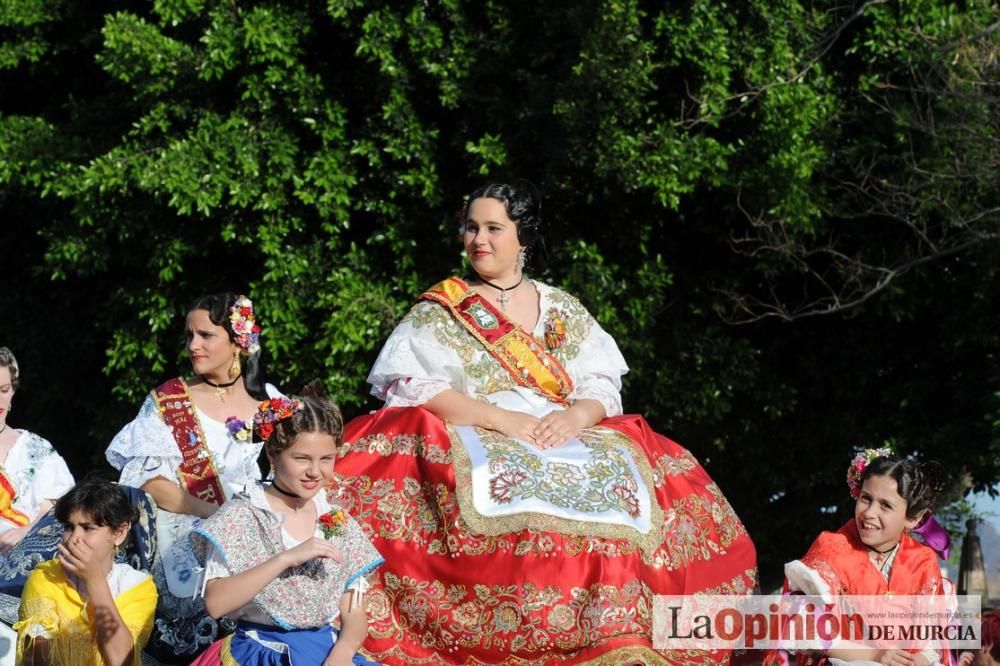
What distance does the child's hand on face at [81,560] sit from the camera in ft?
16.5

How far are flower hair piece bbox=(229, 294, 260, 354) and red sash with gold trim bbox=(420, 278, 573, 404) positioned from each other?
30.6 inches

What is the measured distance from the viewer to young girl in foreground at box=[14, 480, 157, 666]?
5035mm

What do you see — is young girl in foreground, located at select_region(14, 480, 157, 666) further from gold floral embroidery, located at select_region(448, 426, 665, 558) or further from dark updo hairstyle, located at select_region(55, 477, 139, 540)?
gold floral embroidery, located at select_region(448, 426, 665, 558)

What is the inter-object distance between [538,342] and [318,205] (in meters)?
3.69

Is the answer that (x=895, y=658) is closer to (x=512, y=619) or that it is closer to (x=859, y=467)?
(x=859, y=467)

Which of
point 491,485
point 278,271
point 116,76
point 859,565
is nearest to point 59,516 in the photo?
point 491,485

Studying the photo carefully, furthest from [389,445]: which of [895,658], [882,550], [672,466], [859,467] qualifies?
[895,658]

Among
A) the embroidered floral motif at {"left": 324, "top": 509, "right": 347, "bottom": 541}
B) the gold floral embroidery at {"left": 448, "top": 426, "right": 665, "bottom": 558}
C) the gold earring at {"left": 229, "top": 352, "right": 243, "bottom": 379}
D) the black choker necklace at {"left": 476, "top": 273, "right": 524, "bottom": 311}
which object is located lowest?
the embroidered floral motif at {"left": 324, "top": 509, "right": 347, "bottom": 541}

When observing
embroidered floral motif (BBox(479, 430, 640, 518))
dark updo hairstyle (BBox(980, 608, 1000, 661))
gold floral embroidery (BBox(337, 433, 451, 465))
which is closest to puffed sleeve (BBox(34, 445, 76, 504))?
gold floral embroidery (BBox(337, 433, 451, 465))

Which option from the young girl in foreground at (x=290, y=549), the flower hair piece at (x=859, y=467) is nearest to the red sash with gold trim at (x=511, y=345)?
the flower hair piece at (x=859, y=467)

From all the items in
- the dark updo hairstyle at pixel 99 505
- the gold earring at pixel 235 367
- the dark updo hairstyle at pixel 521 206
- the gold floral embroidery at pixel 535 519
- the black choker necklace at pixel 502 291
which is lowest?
the dark updo hairstyle at pixel 99 505

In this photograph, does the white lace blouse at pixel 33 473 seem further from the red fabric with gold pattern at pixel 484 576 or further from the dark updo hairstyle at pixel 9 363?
the red fabric with gold pattern at pixel 484 576

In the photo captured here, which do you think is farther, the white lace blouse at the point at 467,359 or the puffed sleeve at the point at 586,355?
the puffed sleeve at the point at 586,355

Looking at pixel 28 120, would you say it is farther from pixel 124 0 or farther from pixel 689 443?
pixel 689 443
